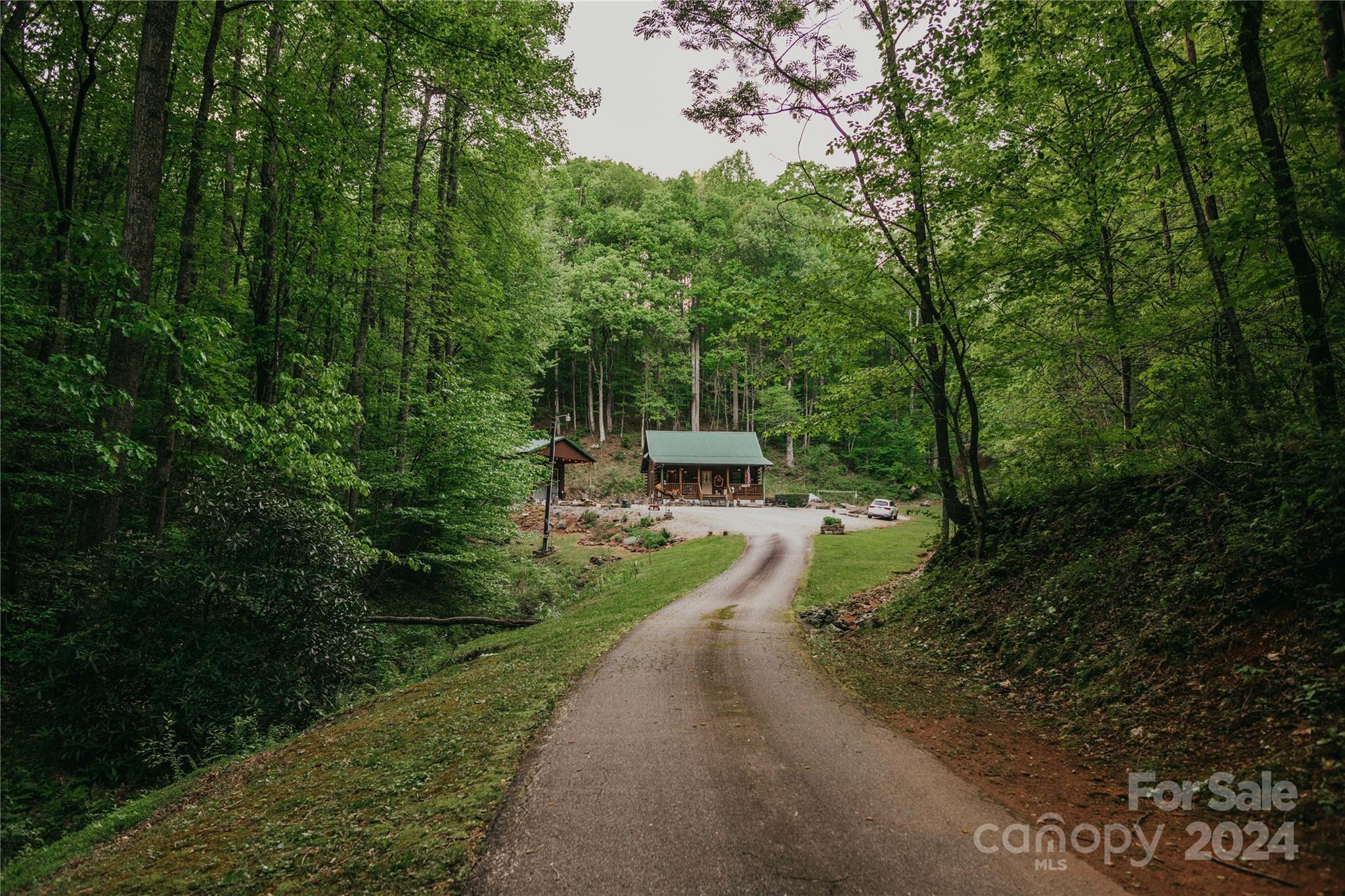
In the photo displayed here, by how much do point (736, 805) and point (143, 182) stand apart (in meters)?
9.64

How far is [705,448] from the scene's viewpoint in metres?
39.8

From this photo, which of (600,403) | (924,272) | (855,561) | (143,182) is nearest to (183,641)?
(143,182)

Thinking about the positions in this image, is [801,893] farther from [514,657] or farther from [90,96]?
[90,96]

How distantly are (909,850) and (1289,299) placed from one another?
823 centimetres

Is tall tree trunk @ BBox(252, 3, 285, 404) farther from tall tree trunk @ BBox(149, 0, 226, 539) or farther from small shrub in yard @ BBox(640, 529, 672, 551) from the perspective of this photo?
small shrub in yard @ BBox(640, 529, 672, 551)

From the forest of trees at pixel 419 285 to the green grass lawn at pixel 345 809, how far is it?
1788 millimetres

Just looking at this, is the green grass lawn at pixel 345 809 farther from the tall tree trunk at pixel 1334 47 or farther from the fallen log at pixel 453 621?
the tall tree trunk at pixel 1334 47

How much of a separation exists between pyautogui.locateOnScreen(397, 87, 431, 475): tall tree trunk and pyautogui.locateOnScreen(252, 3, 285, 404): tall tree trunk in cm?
270

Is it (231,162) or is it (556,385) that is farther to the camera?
(556,385)

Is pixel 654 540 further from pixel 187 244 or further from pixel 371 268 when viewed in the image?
pixel 187 244

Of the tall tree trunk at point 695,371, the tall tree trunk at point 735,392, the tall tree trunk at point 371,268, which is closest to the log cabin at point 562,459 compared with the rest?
the tall tree trunk at point 695,371

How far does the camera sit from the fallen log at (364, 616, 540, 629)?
1078 cm

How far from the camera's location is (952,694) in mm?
6387

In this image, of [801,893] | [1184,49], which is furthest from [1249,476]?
[1184,49]
